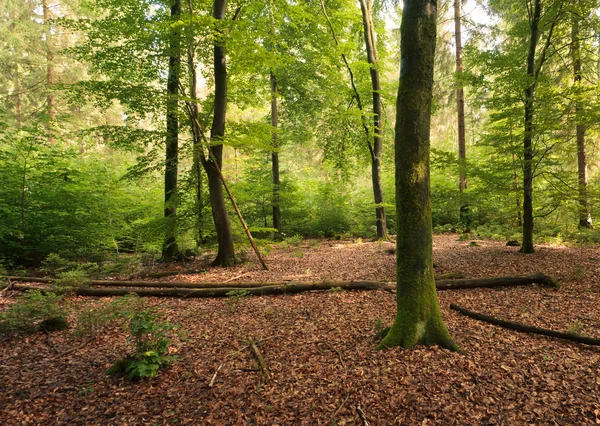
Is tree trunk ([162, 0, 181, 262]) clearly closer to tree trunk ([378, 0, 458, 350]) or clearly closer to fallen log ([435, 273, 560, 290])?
tree trunk ([378, 0, 458, 350])

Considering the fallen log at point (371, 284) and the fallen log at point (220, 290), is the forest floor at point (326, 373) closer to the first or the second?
the fallen log at point (371, 284)

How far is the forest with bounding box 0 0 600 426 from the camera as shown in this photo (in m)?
3.28

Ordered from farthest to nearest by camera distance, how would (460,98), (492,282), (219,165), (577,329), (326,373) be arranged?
(460,98), (219,165), (492,282), (577,329), (326,373)

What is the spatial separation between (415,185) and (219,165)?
22.4 ft

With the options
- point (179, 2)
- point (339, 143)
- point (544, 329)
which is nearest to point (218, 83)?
point (179, 2)

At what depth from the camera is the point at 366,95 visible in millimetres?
13789

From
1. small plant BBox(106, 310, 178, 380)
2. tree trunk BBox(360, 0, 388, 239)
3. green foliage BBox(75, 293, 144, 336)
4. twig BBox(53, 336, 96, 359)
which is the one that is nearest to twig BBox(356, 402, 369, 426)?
small plant BBox(106, 310, 178, 380)

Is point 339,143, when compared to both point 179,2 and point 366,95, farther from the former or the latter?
point 179,2

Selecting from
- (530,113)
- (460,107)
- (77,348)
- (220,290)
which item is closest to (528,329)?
(220,290)

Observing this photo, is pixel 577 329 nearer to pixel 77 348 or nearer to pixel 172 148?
pixel 77 348

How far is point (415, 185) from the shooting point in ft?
12.5

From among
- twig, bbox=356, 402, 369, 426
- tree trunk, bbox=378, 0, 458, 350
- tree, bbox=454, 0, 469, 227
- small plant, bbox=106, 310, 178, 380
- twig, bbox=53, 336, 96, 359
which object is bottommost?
twig, bbox=53, 336, 96, 359

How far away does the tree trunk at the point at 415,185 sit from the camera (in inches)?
148

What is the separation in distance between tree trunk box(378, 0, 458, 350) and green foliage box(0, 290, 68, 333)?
5.20 m
